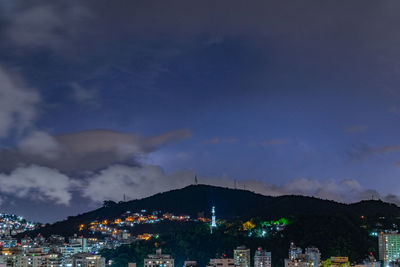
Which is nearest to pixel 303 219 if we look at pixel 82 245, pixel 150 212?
pixel 82 245

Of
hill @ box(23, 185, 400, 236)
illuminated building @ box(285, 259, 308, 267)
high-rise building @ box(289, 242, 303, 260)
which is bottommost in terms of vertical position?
illuminated building @ box(285, 259, 308, 267)

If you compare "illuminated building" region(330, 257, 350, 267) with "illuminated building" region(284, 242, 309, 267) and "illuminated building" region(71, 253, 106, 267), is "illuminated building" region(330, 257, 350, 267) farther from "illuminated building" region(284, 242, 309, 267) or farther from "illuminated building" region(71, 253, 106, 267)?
"illuminated building" region(71, 253, 106, 267)

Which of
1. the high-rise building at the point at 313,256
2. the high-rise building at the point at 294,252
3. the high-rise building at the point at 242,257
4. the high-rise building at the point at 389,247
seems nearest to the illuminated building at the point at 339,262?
the high-rise building at the point at 313,256

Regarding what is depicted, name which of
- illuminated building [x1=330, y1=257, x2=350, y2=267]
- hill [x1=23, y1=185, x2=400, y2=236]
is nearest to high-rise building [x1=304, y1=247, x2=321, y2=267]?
illuminated building [x1=330, y1=257, x2=350, y2=267]

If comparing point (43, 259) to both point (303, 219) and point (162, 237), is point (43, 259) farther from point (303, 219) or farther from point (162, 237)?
point (303, 219)

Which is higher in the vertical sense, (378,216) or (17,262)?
(378,216)

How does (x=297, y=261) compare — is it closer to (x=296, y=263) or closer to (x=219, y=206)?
(x=296, y=263)

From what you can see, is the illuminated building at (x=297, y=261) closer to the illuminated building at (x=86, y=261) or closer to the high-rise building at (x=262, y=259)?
the high-rise building at (x=262, y=259)
